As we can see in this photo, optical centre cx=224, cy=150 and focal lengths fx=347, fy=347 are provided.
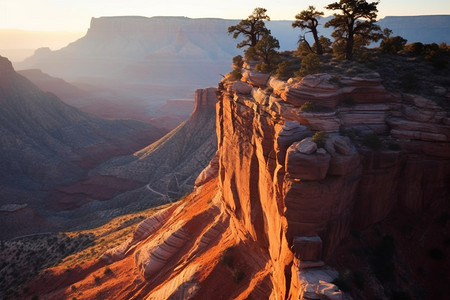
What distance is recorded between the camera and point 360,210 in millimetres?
17969

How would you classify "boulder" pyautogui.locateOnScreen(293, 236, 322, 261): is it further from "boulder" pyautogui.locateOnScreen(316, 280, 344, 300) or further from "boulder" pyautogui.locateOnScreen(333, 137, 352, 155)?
"boulder" pyautogui.locateOnScreen(333, 137, 352, 155)

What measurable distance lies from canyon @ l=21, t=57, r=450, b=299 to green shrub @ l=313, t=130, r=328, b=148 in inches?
4.2

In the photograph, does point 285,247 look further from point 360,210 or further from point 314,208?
point 360,210

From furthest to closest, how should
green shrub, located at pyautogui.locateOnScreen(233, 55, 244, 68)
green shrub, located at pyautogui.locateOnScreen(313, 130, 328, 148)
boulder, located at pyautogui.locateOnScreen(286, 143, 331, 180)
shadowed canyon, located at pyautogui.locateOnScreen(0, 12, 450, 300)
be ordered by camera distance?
green shrub, located at pyautogui.locateOnScreen(233, 55, 244, 68) < green shrub, located at pyautogui.locateOnScreen(313, 130, 328, 148) < shadowed canyon, located at pyautogui.locateOnScreen(0, 12, 450, 300) < boulder, located at pyautogui.locateOnScreen(286, 143, 331, 180)

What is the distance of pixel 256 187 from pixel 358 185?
268 inches

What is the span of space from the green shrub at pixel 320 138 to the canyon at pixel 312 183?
106 millimetres

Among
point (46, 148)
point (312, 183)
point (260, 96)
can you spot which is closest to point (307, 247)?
point (312, 183)

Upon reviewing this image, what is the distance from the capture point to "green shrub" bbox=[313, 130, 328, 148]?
1612 centimetres

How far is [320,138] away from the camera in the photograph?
53.4 ft

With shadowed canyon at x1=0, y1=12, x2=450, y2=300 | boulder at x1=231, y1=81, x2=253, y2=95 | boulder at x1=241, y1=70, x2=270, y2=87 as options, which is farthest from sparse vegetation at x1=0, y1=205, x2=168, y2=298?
boulder at x1=241, y1=70, x2=270, y2=87

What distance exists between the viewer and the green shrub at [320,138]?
16.1 m

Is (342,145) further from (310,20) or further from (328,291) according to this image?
(310,20)

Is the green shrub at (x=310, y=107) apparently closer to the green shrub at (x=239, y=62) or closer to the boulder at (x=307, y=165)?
the boulder at (x=307, y=165)

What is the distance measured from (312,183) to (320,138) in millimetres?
2222
